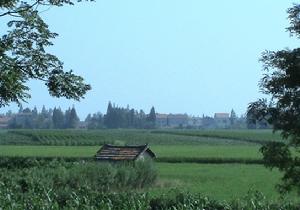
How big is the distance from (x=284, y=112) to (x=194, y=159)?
4575 centimetres

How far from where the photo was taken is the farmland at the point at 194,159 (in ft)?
104

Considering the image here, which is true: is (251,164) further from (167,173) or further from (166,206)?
(166,206)

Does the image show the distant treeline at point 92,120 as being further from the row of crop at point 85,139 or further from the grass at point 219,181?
the grass at point 219,181

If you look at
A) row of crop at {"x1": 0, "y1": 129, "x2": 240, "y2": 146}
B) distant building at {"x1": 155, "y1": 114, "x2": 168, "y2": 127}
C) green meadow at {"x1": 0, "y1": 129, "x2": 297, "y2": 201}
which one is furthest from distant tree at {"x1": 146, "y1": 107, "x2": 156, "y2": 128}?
row of crop at {"x1": 0, "y1": 129, "x2": 240, "y2": 146}

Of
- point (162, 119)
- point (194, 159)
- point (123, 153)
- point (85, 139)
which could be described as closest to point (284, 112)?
point (123, 153)

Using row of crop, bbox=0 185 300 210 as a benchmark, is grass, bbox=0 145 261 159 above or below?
below

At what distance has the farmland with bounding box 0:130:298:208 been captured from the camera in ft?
104

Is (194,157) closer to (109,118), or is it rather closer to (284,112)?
(284,112)

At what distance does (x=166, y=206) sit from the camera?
47.7 ft

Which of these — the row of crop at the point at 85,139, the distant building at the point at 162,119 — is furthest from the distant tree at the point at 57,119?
the row of crop at the point at 85,139

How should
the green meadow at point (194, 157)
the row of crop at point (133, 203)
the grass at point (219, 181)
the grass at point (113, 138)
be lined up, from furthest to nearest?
the grass at point (113, 138) < the green meadow at point (194, 157) < the grass at point (219, 181) < the row of crop at point (133, 203)

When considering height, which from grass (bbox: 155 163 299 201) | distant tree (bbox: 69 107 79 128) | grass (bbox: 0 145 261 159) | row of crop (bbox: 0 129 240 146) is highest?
distant tree (bbox: 69 107 79 128)

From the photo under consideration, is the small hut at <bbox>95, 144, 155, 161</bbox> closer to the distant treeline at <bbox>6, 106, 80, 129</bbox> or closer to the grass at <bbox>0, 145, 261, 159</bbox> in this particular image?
the grass at <bbox>0, 145, 261, 159</bbox>

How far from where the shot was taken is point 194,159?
2205 inches
